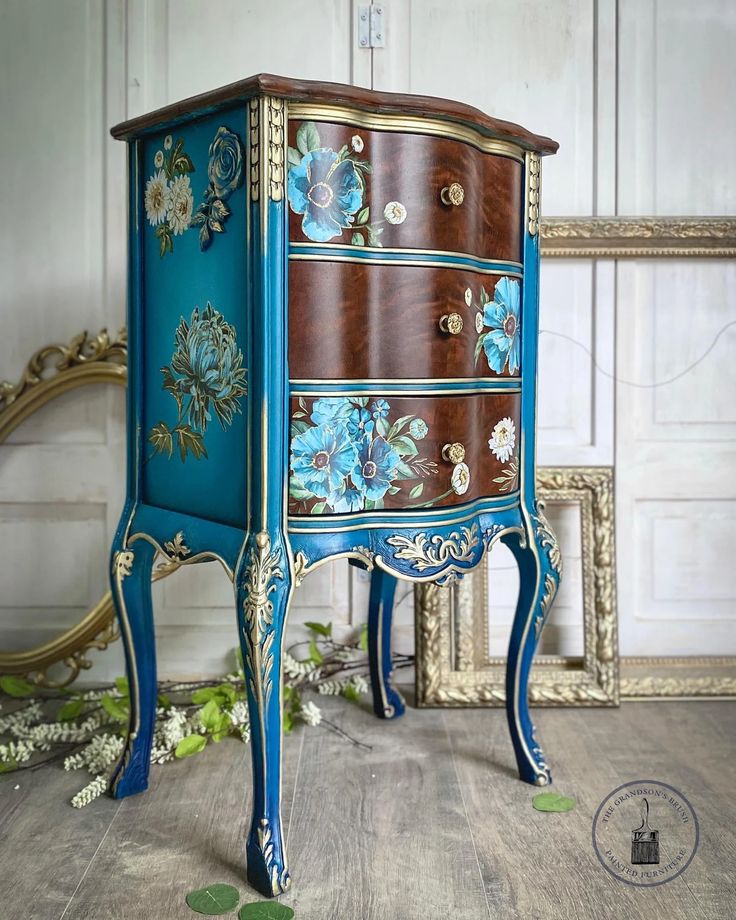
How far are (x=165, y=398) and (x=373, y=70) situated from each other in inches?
48.6

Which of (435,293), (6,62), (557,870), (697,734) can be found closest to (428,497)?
(435,293)

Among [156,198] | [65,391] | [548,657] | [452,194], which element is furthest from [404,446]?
[65,391]

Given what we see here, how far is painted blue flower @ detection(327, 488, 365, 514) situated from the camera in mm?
1647

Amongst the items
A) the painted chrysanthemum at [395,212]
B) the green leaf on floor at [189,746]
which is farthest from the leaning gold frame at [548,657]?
the painted chrysanthemum at [395,212]

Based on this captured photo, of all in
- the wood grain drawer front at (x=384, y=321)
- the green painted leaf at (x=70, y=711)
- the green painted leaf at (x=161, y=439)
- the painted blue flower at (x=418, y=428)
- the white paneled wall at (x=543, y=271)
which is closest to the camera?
the wood grain drawer front at (x=384, y=321)

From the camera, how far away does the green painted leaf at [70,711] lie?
89.4 inches

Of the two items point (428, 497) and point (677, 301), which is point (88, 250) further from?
point (677, 301)

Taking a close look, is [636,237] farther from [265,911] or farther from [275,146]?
[265,911]

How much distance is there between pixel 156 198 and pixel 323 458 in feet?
2.07

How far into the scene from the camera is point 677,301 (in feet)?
8.57

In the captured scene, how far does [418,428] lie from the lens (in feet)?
5.61

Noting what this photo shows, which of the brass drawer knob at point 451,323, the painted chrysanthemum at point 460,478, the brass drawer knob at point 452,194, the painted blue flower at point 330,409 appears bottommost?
the painted chrysanthemum at point 460,478

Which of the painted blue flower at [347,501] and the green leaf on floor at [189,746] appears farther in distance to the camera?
the green leaf on floor at [189,746]
